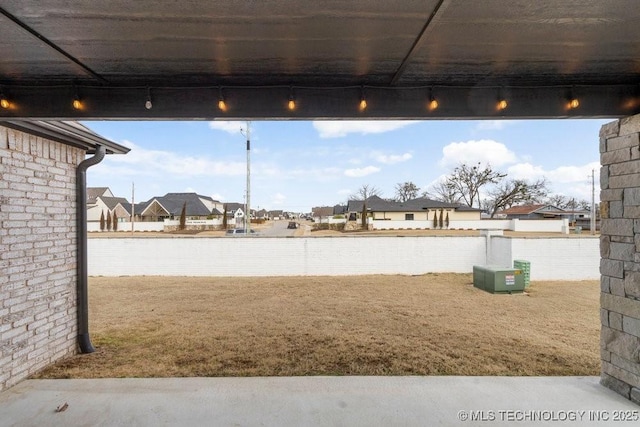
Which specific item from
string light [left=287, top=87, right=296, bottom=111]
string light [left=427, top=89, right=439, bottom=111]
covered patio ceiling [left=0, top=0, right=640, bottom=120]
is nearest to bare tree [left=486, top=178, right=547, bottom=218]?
covered patio ceiling [left=0, top=0, right=640, bottom=120]

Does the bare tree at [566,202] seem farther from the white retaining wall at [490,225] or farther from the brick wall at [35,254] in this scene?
the brick wall at [35,254]

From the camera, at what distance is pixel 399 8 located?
5.63 feet

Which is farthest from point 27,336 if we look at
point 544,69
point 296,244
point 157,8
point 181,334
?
point 296,244

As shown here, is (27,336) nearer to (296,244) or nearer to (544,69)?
(544,69)

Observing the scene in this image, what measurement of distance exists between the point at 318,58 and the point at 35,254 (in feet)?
12.2

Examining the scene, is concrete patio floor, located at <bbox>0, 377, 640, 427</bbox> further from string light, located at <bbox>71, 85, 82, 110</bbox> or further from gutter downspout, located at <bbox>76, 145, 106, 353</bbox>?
string light, located at <bbox>71, 85, 82, 110</bbox>

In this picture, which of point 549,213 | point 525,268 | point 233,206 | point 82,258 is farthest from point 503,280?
point 233,206

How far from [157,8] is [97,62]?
983 mm

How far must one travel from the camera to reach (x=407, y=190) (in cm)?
4144

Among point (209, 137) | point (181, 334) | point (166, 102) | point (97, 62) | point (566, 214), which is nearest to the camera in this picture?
point (97, 62)

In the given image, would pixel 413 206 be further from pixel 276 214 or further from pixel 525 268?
pixel 276 214

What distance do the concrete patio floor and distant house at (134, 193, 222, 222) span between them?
32.5m

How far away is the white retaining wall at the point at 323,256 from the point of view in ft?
31.7

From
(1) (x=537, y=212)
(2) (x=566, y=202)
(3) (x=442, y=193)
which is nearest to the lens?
(3) (x=442, y=193)
